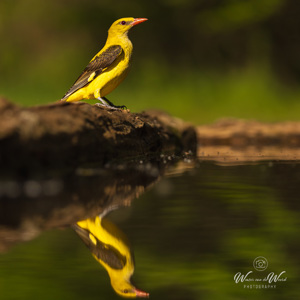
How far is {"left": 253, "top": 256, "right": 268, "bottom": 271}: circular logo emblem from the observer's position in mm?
2598

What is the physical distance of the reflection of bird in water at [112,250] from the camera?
236cm

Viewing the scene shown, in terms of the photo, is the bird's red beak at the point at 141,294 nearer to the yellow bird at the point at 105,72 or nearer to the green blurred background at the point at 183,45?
the yellow bird at the point at 105,72

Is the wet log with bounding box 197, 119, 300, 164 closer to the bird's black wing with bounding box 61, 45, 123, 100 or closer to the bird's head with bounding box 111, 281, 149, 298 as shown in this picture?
the bird's black wing with bounding box 61, 45, 123, 100

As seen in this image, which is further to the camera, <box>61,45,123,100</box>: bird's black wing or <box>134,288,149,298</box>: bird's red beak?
<box>61,45,123,100</box>: bird's black wing

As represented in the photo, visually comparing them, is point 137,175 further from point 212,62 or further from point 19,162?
point 212,62

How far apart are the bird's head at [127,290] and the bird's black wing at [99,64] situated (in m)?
4.03

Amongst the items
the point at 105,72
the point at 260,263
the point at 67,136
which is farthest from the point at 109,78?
the point at 260,263

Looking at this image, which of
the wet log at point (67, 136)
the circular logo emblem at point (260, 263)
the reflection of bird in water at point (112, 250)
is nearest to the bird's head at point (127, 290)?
the reflection of bird in water at point (112, 250)

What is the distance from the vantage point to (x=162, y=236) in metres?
3.06

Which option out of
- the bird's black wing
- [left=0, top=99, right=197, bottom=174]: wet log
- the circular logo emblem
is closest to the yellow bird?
the bird's black wing

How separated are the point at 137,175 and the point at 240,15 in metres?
8.96

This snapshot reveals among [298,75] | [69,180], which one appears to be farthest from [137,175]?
[298,75]

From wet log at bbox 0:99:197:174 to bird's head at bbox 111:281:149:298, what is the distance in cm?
232

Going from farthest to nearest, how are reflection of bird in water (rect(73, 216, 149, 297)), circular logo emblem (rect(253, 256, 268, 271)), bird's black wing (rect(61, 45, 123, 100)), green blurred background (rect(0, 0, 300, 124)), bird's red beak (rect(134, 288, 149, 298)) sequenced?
green blurred background (rect(0, 0, 300, 124))
bird's black wing (rect(61, 45, 123, 100))
circular logo emblem (rect(253, 256, 268, 271))
reflection of bird in water (rect(73, 216, 149, 297))
bird's red beak (rect(134, 288, 149, 298))
